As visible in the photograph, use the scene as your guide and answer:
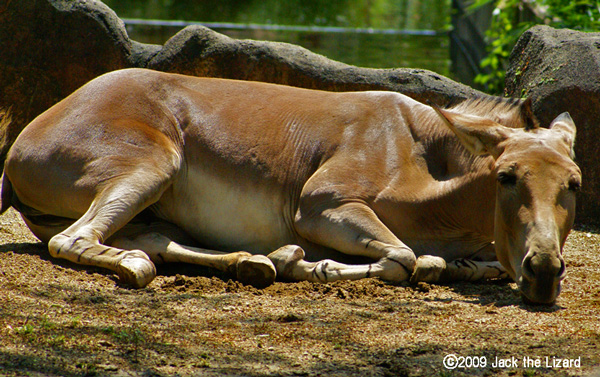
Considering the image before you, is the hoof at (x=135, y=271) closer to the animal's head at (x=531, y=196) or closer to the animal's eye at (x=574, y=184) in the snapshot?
the animal's head at (x=531, y=196)

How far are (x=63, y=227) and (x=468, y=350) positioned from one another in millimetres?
2961

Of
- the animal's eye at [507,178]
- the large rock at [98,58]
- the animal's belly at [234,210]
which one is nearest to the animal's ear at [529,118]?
the animal's eye at [507,178]

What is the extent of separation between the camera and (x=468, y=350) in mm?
3094

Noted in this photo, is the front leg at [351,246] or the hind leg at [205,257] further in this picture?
the front leg at [351,246]

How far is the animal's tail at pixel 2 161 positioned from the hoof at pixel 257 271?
6.18ft

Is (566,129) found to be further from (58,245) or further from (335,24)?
(335,24)

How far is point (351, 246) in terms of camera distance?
4418 millimetres

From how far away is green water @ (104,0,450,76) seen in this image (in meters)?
13.1

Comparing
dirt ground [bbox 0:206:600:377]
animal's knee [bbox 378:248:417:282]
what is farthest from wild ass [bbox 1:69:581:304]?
dirt ground [bbox 0:206:600:377]

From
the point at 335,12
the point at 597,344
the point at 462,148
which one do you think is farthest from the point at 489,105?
the point at 335,12

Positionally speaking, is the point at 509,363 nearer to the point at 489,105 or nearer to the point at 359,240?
the point at 359,240

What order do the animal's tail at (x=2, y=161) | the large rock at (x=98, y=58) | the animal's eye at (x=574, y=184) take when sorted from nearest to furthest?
1. the animal's eye at (x=574, y=184)
2. the animal's tail at (x=2, y=161)
3. the large rock at (x=98, y=58)

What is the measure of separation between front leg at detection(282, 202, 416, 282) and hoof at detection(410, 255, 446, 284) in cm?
5

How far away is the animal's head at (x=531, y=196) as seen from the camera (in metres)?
3.53
